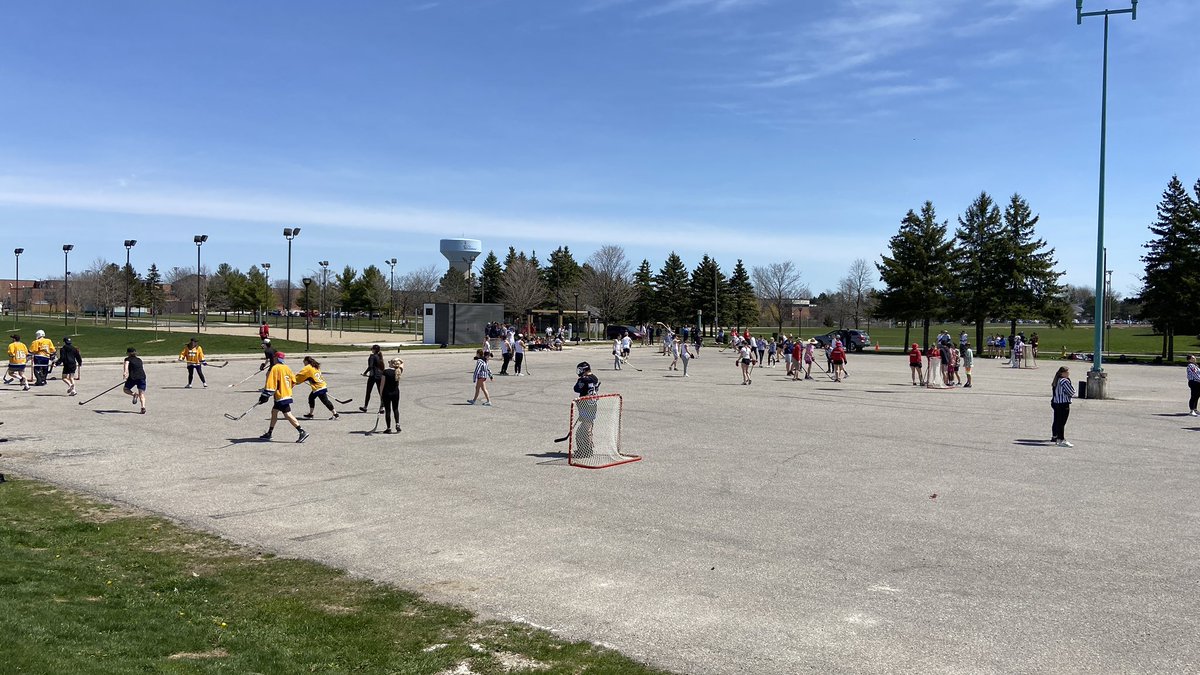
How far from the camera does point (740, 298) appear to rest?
98.7 meters

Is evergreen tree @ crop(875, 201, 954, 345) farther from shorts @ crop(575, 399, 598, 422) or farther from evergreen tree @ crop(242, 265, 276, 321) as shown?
evergreen tree @ crop(242, 265, 276, 321)

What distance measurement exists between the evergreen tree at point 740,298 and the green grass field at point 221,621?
90496 mm

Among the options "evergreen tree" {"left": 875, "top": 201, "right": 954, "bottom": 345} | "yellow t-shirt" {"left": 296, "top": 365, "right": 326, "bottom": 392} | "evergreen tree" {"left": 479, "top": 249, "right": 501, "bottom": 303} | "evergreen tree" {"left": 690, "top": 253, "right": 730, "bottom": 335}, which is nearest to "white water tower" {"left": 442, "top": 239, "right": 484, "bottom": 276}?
"evergreen tree" {"left": 479, "top": 249, "right": 501, "bottom": 303}

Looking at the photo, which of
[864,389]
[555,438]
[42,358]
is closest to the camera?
[555,438]

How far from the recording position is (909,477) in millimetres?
12578

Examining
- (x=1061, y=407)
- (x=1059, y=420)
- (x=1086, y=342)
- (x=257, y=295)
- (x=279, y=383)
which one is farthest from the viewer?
(x=257, y=295)

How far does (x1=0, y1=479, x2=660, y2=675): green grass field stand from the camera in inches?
222

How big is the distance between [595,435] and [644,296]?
8636cm

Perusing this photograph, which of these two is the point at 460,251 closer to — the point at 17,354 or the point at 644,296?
the point at 644,296

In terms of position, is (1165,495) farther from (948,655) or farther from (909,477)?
(948,655)

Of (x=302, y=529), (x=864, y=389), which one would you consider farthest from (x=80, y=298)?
(x=302, y=529)

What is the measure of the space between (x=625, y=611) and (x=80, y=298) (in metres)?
131

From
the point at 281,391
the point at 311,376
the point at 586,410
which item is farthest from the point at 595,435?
the point at 311,376

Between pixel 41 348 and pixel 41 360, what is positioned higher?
pixel 41 348
